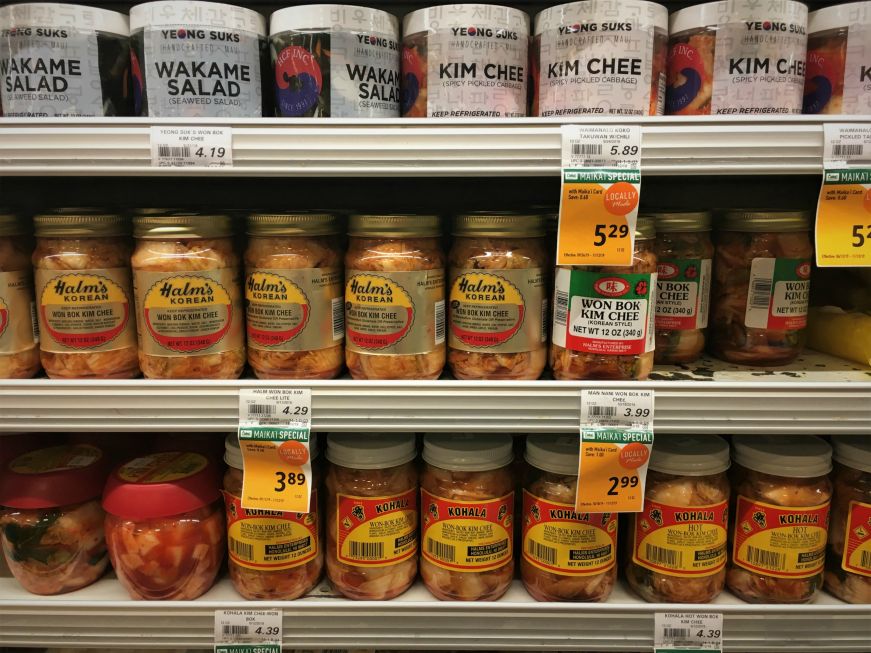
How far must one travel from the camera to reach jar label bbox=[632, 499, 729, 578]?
99cm

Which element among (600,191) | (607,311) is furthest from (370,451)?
(600,191)

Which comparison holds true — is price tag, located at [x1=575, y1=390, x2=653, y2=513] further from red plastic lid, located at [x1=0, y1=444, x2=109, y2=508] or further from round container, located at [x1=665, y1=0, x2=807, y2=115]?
red plastic lid, located at [x1=0, y1=444, x2=109, y2=508]

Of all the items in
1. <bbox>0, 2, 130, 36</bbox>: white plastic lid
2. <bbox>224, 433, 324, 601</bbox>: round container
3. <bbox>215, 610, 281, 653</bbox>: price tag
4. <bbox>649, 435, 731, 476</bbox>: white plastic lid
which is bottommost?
<bbox>215, 610, 281, 653</bbox>: price tag

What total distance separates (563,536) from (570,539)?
0.01 metres

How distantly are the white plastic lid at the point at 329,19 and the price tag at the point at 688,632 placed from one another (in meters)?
1.04

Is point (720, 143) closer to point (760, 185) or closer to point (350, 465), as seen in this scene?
point (760, 185)

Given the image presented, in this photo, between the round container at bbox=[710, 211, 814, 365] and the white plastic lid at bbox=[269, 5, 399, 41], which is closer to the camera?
the white plastic lid at bbox=[269, 5, 399, 41]

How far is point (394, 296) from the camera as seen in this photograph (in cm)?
93

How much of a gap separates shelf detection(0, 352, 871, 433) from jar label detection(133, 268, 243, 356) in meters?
0.06

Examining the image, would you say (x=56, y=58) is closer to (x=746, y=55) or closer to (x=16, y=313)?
(x=16, y=313)

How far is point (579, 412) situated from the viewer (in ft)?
3.03

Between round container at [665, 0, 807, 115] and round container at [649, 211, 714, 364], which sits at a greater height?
round container at [665, 0, 807, 115]

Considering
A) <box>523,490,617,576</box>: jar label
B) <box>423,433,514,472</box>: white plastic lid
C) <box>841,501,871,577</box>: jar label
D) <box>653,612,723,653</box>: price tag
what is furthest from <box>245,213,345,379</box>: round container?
<box>841,501,871,577</box>: jar label

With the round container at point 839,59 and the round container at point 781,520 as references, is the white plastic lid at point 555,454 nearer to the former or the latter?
the round container at point 781,520
